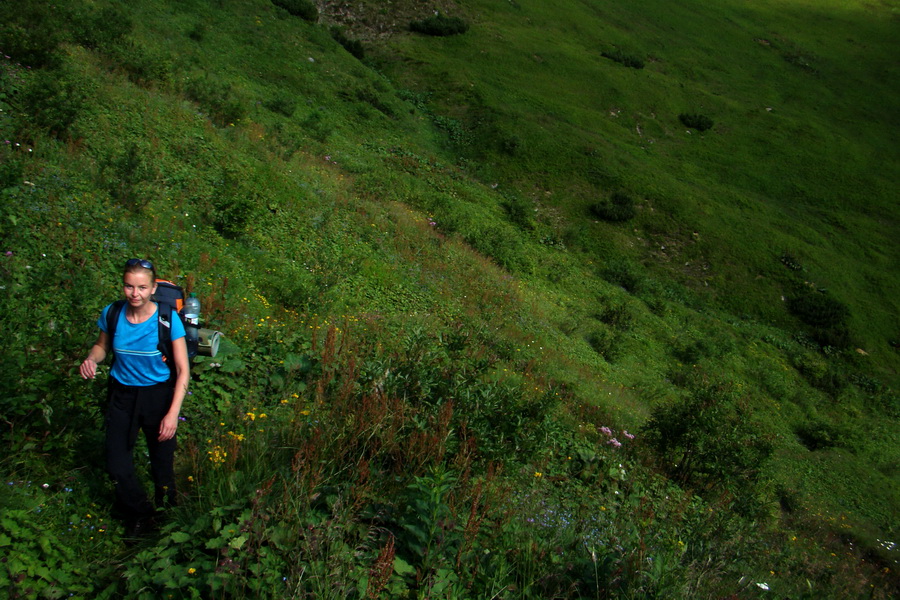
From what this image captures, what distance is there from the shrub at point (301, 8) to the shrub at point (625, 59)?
24.6 metres

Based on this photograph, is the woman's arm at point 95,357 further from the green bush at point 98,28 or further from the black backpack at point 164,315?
the green bush at point 98,28

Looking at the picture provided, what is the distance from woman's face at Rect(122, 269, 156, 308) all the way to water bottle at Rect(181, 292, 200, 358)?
37 centimetres

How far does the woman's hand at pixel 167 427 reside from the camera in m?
3.52

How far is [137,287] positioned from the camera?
11.1 ft

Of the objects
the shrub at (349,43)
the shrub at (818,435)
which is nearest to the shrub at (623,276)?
the shrub at (818,435)

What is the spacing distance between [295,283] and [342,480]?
18.0 ft

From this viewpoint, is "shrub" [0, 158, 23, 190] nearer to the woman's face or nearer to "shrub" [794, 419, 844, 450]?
the woman's face

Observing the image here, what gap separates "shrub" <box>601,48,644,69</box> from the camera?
4288 centimetres

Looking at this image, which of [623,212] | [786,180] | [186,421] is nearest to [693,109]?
[786,180]

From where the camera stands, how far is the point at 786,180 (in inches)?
1367

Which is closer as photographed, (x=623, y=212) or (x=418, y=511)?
(x=418, y=511)

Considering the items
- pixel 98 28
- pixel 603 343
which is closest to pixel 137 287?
pixel 603 343

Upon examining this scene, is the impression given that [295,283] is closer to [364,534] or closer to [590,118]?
[364,534]

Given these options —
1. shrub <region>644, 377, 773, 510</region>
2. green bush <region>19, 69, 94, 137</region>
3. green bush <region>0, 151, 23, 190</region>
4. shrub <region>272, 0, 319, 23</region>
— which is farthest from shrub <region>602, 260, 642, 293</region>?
shrub <region>272, 0, 319, 23</region>
